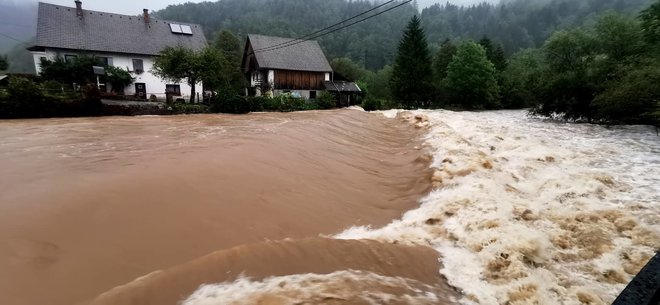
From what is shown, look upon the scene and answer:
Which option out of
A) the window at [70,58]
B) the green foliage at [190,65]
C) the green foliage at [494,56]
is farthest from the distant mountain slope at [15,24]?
the green foliage at [494,56]

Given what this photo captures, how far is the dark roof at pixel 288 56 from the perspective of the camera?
35094mm

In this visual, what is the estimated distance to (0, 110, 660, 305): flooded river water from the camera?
10.9 ft

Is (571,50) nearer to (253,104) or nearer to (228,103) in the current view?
(253,104)

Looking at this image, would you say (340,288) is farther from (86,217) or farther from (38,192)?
(38,192)

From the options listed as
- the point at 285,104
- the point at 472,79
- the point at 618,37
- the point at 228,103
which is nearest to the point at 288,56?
the point at 285,104

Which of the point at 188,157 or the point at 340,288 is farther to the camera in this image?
the point at 188,157

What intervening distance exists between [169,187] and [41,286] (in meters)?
2.48

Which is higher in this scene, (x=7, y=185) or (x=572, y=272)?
(x=7, y=185)

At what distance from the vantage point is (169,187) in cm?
564

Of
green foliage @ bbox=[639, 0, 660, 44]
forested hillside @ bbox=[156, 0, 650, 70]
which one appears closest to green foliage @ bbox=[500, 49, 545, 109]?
green foliage @ bbox=[639, 0, 660, 44]

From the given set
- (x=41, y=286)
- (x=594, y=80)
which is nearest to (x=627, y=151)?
(x=594, y=80)

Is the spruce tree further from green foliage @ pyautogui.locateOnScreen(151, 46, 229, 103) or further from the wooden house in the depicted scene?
green foliage @ pyautogui.locateOnScreen(151, 46, 229, 103)

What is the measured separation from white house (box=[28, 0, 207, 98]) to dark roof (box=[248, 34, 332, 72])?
648 centimetres

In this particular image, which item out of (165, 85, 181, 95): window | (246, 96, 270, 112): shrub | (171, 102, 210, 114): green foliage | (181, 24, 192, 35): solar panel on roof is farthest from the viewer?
(181, 24, 192, 35): solar panel on roof
